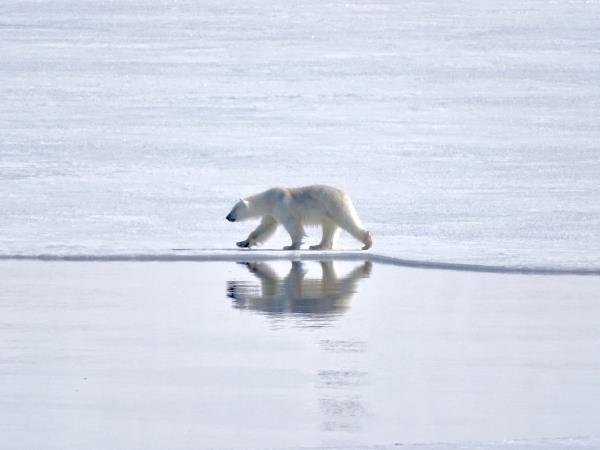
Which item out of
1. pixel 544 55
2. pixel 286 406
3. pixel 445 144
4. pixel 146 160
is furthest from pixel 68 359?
pixel 544 55

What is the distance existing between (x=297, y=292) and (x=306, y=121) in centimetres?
1086

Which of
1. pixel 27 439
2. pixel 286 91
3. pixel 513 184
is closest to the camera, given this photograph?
pixel 27 439

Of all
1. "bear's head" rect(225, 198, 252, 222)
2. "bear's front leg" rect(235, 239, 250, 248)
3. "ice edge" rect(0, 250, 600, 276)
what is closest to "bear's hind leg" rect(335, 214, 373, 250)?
"ice edge" rect(0, 250, 600, 276)

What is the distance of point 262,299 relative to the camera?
28.5ft

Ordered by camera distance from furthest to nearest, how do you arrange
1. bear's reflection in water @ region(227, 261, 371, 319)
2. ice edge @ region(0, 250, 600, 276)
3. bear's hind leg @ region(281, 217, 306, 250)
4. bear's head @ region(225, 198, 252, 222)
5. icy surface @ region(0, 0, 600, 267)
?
icy surface @ region(0, 0, 600, 267) → bear's head @ region(225, 198, 252, 222) → bear's hind leg @ region(281, 217, 306, 250) → ice edge @ region(0, 250, 600, 276) → bear's reflection in water @ region(227, 261, 371, 319)

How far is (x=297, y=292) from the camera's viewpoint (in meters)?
8.93

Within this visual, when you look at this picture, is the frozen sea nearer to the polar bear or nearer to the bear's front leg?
the bear's front leg

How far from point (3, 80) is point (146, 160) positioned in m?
6.33

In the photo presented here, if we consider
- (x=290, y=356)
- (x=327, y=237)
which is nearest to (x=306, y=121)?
(x=327, y=237)

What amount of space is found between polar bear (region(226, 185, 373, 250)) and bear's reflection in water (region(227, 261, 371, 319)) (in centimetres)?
98

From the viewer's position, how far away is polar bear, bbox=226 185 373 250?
1127 centimetres

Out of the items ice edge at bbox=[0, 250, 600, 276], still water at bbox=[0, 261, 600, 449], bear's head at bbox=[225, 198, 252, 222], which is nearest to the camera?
still water at bbox=[0, 261, 600, 449]

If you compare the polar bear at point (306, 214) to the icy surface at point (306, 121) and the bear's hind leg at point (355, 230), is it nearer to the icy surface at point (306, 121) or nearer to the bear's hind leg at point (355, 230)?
the bear's hind leg at point (355, 230)

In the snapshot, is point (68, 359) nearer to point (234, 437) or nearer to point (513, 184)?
point (234, 437)
